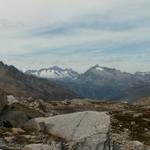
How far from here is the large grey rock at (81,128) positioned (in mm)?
26125

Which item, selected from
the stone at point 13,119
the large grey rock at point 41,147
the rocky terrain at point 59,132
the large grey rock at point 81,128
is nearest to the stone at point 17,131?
the rocky terrain at point 59,132

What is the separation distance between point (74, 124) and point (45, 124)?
8.93ft

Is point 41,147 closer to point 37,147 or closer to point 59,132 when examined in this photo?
point 37,147

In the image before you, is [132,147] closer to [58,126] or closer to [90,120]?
[90,120]

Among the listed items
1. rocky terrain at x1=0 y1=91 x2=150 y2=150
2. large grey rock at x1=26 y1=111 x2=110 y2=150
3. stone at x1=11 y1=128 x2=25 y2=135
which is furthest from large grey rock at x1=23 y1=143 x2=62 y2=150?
stone at x1=11 y1=128 x2=25 y2=135

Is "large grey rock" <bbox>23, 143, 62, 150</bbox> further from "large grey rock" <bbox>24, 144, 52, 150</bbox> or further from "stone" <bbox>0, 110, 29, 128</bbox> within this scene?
"stone" <bbox>0, 110, 29, 128</bbox>

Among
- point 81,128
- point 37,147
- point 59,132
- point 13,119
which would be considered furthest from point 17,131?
point 37,147

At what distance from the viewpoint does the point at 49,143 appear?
86.8ft

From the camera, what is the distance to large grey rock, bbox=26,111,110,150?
85.7 feet

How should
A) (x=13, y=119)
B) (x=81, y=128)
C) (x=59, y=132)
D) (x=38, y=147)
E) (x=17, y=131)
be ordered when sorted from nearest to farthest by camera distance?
(x=38, y=147) < (x=81, y=128) < (x=59, y=132) < (x=17, y=131) < (x=13, y=119)

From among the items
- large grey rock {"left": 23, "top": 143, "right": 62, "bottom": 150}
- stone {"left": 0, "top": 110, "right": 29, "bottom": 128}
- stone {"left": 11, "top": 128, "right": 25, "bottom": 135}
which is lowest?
large grey rock {"left": 23, "top": 143, "right": 62, "bottom": 150}

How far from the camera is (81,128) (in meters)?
28.9

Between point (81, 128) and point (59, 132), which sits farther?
point (59, 132)

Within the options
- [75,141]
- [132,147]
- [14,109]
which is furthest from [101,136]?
[14,109]
